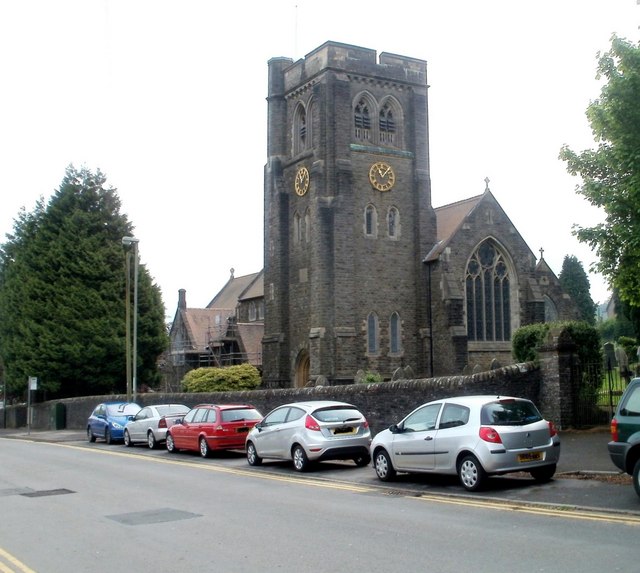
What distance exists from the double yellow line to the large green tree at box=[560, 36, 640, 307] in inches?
439

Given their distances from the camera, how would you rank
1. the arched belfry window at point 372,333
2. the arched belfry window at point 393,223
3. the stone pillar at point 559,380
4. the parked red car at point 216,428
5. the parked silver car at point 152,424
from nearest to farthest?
the stone pillar at point 559,380, the parked red car at point 216,428, the parked silver car at point 152,424, the arched belfry window at point 372,333, the arched belfry window at point 393,223

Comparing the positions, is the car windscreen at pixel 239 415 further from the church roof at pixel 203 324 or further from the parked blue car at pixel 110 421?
the church roof at pixel 203 324

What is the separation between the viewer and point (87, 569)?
8.21 metres

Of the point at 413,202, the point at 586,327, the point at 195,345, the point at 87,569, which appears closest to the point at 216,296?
the point at 195,345

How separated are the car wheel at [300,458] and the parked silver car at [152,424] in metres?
7.79

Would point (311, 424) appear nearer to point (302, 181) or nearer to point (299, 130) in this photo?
point (302, 181)

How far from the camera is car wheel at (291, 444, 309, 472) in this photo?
1705 cm

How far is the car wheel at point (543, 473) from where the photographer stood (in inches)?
525

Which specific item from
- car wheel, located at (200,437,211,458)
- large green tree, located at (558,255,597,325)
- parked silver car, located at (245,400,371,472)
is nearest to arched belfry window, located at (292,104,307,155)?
car wheel, located at (200,437,211,458)

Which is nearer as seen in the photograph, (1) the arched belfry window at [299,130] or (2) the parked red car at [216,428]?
(2) the parked red car at [216,428]

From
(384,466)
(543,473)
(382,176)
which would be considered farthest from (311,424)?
(382,176)

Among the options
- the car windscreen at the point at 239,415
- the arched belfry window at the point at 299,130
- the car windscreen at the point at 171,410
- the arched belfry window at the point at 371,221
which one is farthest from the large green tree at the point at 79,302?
the car windscreen at the point at 239,415

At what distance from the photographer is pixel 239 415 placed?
21.6 metres

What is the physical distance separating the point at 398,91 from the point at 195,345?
30828 millimetres
